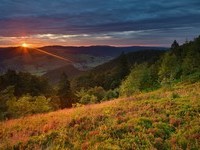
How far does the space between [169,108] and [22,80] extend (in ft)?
211

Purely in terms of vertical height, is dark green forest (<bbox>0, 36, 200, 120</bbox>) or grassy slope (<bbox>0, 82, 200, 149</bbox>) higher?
grassy slope (<bbox>0, 82, 200, 149</bbox>)

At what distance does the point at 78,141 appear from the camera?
11914 mm

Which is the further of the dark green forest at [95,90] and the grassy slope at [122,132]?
the dark green forest at [95,90]

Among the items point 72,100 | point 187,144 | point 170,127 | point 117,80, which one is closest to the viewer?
point 187,144

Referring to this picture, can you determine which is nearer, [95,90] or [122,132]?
[122,132]

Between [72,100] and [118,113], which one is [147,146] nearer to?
[118,113]

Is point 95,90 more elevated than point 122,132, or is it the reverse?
point 122,132

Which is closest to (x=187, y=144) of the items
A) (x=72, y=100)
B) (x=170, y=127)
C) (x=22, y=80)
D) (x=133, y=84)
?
(x=170, y=127)

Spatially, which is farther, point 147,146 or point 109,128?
point 109,128

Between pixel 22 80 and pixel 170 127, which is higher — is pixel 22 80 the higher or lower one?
the lower one

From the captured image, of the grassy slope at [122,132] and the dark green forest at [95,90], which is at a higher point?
the grassy slope at [122,132]

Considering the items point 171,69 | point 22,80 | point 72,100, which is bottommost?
point 72,100

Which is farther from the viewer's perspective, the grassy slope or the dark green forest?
the dark green forest

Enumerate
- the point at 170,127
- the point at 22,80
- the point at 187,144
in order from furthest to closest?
the point at 22,80 → the point at 170,127 → the point at 187,144
